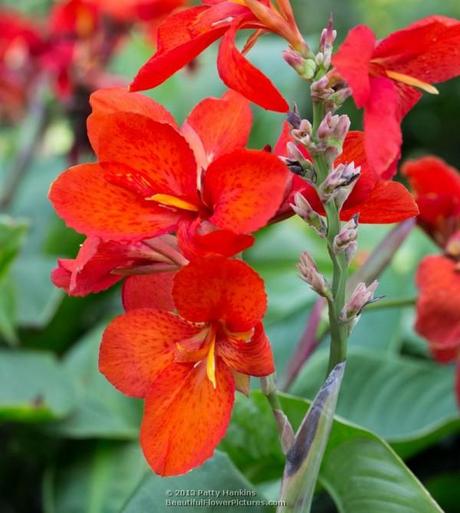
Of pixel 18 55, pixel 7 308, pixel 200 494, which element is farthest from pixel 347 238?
pixel 18 55

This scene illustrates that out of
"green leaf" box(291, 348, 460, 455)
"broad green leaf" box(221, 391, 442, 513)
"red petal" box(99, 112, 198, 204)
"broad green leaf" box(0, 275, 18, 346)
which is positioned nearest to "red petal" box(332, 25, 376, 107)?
"red petal" box(99, 112, 198, 204)

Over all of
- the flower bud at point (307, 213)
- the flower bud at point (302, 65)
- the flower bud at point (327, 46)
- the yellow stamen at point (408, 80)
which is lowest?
the flower bud at point (307, 213)

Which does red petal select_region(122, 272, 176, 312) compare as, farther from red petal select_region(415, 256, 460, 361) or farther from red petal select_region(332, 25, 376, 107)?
red petal select_region(415, 256, 460, 361)

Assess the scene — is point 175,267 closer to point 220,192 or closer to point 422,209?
point 220,192

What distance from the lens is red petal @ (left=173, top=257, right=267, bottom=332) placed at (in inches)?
19.8

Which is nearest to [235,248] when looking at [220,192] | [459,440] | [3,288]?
[220,192]

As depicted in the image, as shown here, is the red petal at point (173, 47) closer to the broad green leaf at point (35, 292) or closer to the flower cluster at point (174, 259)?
the flower cluster at point (174, 259)

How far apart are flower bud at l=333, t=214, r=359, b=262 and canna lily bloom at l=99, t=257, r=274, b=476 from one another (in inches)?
2.0

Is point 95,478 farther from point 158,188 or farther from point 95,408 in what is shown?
point 158,188

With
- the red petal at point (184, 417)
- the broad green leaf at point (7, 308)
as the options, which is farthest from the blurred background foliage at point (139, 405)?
the red petal at point (184, 417)

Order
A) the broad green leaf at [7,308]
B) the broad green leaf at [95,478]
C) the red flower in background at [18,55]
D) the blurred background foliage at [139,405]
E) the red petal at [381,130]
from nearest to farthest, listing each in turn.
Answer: the red petal at [381,130]
the blurred background foliage at [139,405]
the broad green leaf at [95,478]
the broad green leaf at [7,308]
the red flower in background at [18,55]

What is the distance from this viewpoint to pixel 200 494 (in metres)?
0.66

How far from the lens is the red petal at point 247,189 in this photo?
1.63 feet

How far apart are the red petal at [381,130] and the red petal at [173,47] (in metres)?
0.10
